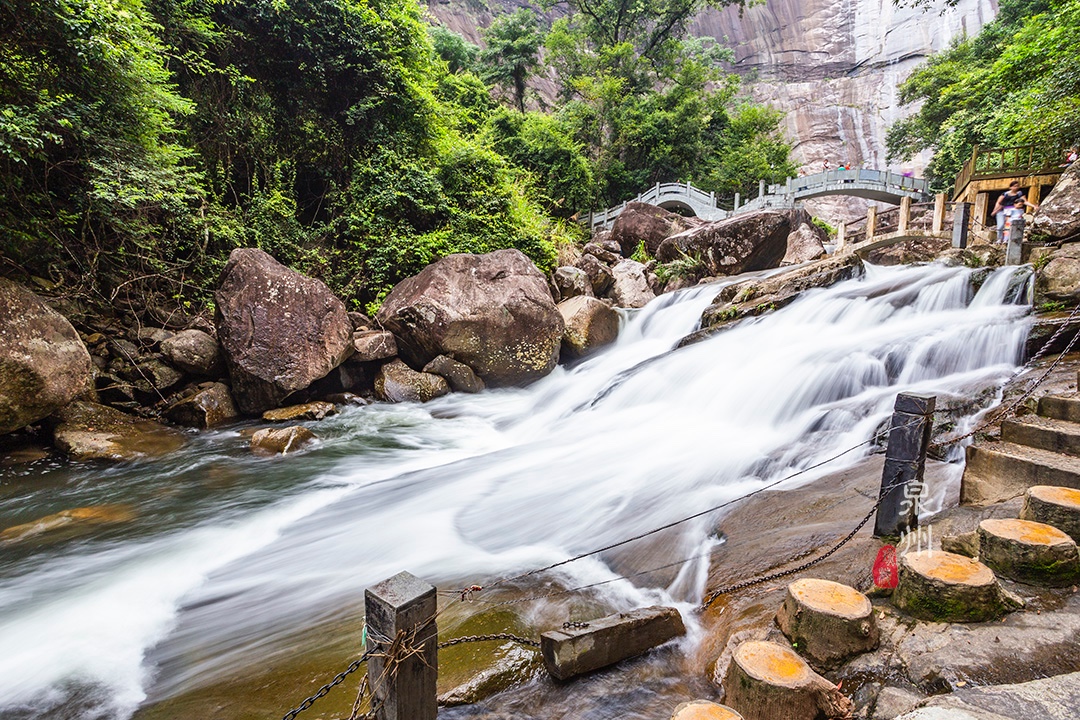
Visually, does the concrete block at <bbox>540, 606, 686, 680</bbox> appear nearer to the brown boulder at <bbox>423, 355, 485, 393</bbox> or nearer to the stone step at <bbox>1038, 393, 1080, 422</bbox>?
the stone step at <bbox>1038, 393, 1080, 422</bbox>

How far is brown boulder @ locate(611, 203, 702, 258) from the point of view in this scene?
19.0 m

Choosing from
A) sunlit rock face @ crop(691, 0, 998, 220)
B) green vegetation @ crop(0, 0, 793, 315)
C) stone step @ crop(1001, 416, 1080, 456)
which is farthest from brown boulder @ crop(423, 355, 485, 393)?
sunlit rock face @ crop(691, 0, 998, 220)

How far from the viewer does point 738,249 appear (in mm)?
15094

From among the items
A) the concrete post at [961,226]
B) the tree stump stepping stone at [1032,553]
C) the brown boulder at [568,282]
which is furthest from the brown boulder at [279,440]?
the concrete post at [961,226]

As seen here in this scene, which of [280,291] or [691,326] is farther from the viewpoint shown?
[691,326]

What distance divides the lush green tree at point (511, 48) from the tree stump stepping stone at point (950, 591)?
27.5m

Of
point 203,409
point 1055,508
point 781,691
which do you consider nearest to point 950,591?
point 1055,508

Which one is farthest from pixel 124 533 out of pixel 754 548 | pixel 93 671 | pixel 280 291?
pixel 754 548

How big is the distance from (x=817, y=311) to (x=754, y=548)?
23.9ft

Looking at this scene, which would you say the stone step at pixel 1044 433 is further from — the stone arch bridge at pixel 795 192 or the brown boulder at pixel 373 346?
the stone arch bridge at pixel 795 192

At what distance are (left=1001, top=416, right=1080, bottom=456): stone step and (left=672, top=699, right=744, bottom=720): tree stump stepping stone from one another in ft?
10.4

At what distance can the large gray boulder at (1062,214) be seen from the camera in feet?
27.1

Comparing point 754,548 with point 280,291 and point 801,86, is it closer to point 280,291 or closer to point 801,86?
point 280,291

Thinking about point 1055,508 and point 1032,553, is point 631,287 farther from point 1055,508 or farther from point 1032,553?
point 1032,553
